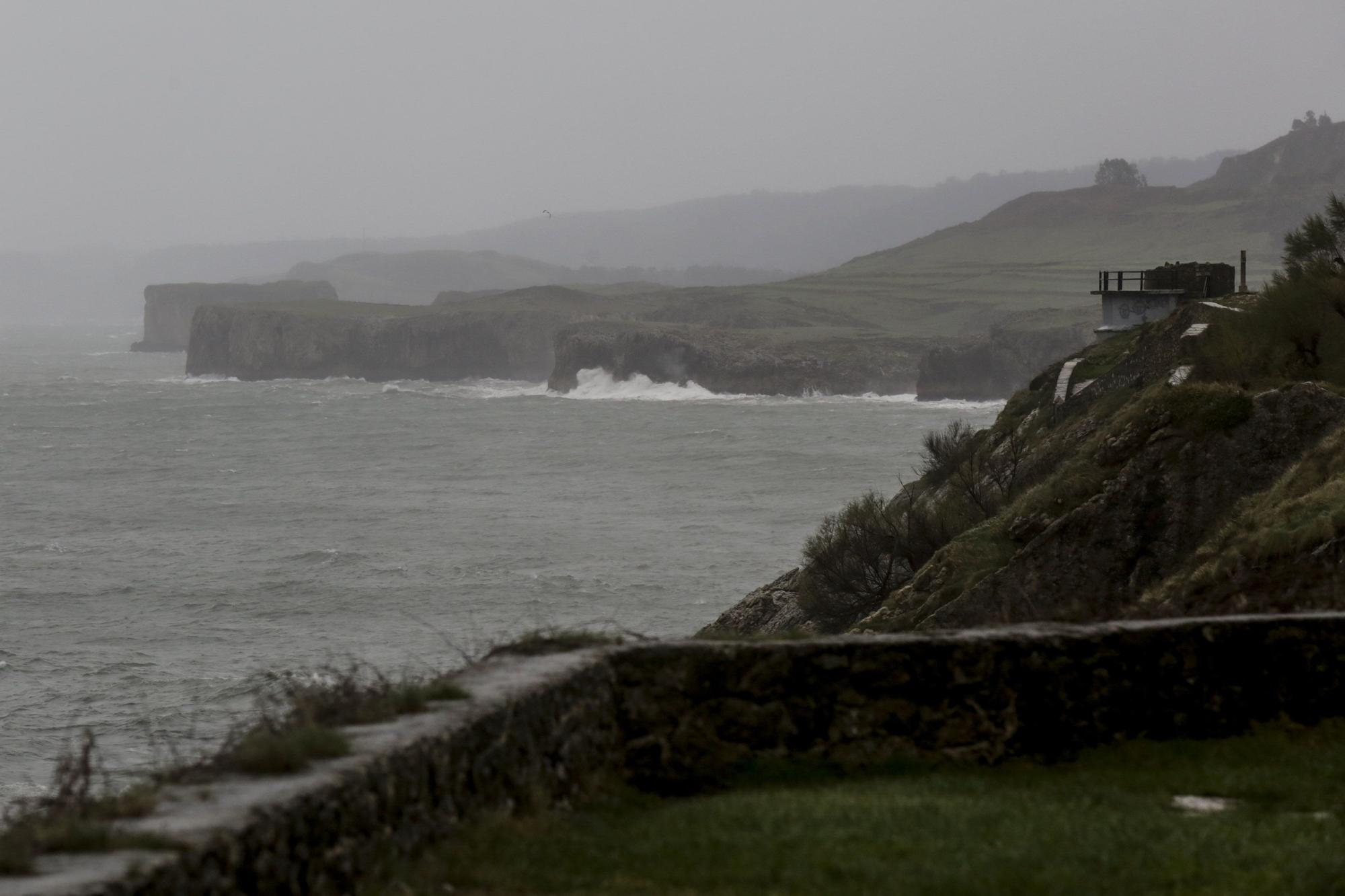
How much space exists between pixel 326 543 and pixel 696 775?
56999mm

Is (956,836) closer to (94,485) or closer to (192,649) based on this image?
(192,649)

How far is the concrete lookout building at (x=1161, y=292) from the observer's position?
2478 inches

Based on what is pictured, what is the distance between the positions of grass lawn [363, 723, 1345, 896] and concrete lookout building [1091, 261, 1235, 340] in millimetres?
54363

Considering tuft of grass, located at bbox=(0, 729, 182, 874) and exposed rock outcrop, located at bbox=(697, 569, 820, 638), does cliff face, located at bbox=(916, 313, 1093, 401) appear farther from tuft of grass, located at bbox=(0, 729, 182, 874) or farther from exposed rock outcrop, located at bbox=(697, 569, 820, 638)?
tuft of grass, located at bbox=(0, 729, 182, 874)

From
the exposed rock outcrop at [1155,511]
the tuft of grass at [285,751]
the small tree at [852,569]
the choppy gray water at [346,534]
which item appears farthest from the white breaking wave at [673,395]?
the tuft of grass at [285,751]

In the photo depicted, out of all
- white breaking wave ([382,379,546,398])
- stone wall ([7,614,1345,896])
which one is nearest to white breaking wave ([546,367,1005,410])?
white breaking wave ([382,379,546,398])

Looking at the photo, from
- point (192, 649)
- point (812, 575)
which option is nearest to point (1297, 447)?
point (812, 575)

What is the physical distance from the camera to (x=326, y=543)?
6512cm

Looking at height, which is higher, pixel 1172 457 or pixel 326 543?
pixel 1172 457

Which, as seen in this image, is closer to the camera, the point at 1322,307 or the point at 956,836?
the point at 956,836

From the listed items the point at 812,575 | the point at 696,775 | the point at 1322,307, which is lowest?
the point at 812,575

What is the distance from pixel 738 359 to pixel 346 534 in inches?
4218

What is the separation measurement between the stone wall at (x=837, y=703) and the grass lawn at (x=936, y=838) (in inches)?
10.1

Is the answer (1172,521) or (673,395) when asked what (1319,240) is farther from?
(673,395)
